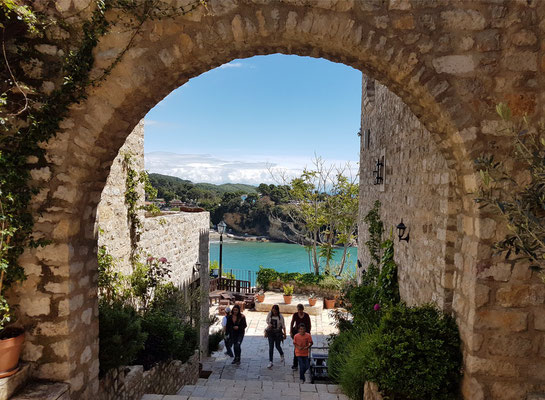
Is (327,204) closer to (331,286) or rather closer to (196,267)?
(331,286)

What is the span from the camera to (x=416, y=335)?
3316 millimetres

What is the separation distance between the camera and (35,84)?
2.86 meters

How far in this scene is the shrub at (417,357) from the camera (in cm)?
313

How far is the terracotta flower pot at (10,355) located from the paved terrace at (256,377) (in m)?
1.80

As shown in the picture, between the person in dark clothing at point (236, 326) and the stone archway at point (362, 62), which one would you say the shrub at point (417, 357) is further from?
the person in dark clothing at point (236, 326)

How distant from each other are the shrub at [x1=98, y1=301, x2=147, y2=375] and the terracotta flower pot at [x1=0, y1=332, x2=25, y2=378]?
0.87 meters

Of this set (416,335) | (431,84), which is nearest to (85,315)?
(416,335)

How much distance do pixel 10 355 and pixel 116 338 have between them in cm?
98

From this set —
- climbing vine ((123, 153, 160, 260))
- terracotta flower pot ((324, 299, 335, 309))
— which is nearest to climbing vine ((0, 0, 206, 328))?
climbing vine ((123, 153, 160, 260))

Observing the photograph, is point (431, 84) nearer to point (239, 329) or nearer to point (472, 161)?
point (472, 161)

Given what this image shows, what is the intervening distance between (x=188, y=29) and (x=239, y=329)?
6.03 m

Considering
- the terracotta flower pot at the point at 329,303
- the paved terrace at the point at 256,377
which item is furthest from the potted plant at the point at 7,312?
the terracotta flower pot at the point at 329,303

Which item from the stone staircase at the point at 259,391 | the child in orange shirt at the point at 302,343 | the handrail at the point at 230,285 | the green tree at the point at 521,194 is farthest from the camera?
the handrail at the point at 230,285

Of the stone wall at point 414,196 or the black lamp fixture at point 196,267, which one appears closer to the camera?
the stone wall at point 414,196
